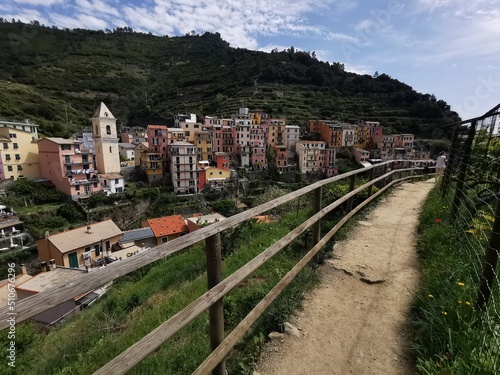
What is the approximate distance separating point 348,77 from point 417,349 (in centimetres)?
10031

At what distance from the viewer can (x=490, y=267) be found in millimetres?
1814

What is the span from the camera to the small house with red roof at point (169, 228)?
22391mm

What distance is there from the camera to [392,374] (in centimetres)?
196

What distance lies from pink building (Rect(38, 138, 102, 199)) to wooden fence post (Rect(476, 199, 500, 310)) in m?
35.4

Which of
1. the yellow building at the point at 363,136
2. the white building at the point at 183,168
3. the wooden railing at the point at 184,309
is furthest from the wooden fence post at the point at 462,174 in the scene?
the yellow building at the point at 363,136

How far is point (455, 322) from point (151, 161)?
1551 inches

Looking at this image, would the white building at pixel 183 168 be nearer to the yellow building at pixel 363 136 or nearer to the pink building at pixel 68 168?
the pink building at pixel 68 168

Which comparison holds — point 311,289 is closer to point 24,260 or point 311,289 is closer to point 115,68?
point 24,260

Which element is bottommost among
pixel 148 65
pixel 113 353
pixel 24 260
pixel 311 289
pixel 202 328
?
pixel 24 260

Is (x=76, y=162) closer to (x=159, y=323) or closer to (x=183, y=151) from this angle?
(x=183, y=151)

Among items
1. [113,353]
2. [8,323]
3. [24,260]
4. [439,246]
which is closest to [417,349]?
[439,246]

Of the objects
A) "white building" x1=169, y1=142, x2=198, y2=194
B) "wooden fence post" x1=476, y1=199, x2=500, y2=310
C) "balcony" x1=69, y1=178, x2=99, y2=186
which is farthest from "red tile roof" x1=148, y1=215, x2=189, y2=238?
"wooden fence post" x1=476, y1=199, x2=500, y2=310

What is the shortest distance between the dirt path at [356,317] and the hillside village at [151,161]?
1017 centimetres

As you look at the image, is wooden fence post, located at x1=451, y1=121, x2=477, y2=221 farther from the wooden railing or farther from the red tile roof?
the red tile roof
